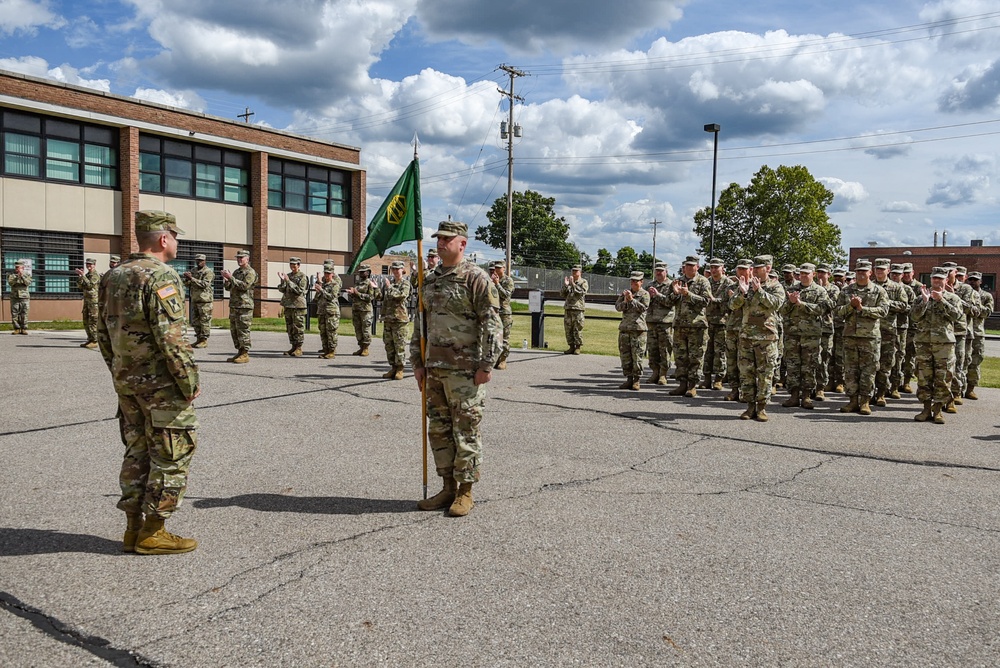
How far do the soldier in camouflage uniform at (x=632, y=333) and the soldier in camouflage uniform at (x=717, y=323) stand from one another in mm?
1045

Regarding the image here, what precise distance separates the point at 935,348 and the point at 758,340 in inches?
91.6

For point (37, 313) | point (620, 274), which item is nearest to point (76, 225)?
point (37, 313)

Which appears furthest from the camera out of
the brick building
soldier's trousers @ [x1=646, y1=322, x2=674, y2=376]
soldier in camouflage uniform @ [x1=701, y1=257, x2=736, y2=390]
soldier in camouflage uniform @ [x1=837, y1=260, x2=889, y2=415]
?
the brick building

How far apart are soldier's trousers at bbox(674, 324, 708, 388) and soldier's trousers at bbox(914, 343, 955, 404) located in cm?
308

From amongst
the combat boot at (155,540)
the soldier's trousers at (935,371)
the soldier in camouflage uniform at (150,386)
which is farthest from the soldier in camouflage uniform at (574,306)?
the combat boot at (155,540)

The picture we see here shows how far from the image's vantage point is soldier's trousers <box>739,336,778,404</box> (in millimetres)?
9867

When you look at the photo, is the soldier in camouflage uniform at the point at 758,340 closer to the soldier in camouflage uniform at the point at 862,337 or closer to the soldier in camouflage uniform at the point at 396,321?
the soldier in camouflage uniform at the point at 862,337

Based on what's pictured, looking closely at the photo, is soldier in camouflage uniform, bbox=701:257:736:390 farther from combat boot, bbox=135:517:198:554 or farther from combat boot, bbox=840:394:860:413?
combat boot, bbox=135:517:198:554

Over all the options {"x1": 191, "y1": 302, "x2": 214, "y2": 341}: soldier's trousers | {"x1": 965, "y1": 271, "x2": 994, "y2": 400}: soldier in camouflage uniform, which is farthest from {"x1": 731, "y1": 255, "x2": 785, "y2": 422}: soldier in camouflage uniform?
{"x1": 191, "y1": 302, "x2": 214, "y2": 341}: soldier's trousers

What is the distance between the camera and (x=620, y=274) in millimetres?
88688

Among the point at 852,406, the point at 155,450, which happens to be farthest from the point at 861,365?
the point at 155,450

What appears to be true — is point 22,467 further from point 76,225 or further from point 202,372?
point 76,225

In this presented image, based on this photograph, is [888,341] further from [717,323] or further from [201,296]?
[201,296]

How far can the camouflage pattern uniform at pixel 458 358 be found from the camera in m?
5.65
